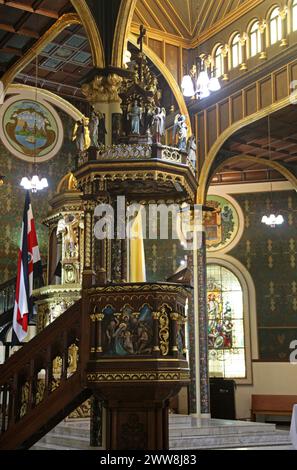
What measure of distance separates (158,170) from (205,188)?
661 cm

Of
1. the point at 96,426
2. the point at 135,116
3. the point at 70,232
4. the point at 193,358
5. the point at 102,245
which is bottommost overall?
the point at 96,426

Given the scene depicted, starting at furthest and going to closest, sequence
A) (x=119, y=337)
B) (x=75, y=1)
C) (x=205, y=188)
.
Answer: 1. (x=205, y=188)
2. (x=75, y=1)
3. (x=119, y=337)

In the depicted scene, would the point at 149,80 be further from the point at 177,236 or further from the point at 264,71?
the point at 177,236

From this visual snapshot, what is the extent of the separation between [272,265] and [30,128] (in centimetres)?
785

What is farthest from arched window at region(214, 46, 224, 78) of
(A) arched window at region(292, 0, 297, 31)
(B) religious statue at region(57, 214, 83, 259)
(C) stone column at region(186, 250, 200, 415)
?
(B) religious statue at region(57, 214, 83, 259)

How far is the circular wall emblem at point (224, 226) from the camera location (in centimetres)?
1948

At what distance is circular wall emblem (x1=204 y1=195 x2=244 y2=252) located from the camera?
19.5m

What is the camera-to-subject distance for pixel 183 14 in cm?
1562

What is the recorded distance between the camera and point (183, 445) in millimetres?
9898

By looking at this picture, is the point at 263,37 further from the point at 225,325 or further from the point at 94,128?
the point at 225,325

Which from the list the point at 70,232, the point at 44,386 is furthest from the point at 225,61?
the point at 44,386

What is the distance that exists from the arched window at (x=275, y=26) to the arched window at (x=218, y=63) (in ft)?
5.66

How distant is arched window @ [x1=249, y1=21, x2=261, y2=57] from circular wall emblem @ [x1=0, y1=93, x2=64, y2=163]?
6253 millimetres

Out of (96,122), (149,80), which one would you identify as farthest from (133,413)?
(149,80)
